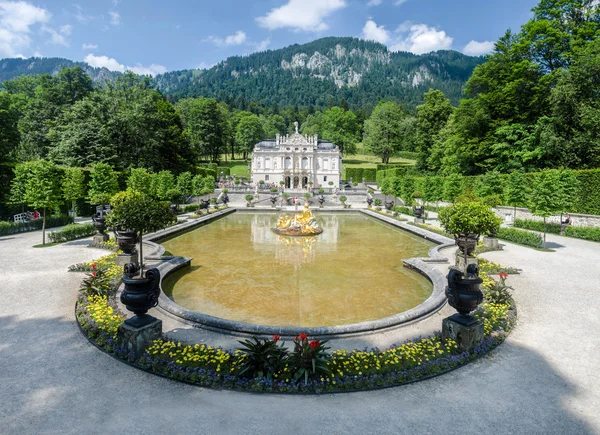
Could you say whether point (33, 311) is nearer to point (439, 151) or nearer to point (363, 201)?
point (363, 201)

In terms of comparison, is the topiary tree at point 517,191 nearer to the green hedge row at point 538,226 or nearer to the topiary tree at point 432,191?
the green hedge row at point 538,226

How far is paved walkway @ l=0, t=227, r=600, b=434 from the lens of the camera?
4328mm

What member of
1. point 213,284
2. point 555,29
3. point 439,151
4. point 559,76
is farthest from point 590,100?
point 213,284

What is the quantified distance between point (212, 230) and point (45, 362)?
1658 cm

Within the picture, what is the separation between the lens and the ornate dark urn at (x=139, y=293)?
5871mm

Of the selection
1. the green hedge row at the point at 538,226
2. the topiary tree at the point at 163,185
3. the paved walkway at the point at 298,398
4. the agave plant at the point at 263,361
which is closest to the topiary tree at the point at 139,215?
the paved walkway at the point at 298,398

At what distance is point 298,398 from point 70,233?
16.5m

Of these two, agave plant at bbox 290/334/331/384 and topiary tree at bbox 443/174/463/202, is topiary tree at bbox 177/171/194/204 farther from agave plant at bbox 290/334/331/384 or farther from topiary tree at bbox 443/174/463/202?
agave plant at bbox 290/334/331/384

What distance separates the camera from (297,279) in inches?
442

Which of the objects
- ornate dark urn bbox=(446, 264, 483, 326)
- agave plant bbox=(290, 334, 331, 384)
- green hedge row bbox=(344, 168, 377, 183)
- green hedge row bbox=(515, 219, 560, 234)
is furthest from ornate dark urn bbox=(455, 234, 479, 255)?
green hedge row bbox=(344, 168, 377, 183)

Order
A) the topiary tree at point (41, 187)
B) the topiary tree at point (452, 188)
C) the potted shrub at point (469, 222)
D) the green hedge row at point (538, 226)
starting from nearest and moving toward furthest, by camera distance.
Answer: the potted shrub at point (469, 222) → the topiary tree at point (41, 187) → the green hedge row at point (538, 226) → the topiary tree at point (452, 188)

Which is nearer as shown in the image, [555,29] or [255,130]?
[555,29]

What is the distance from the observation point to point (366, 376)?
529 centimetres

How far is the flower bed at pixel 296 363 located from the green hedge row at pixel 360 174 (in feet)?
217
